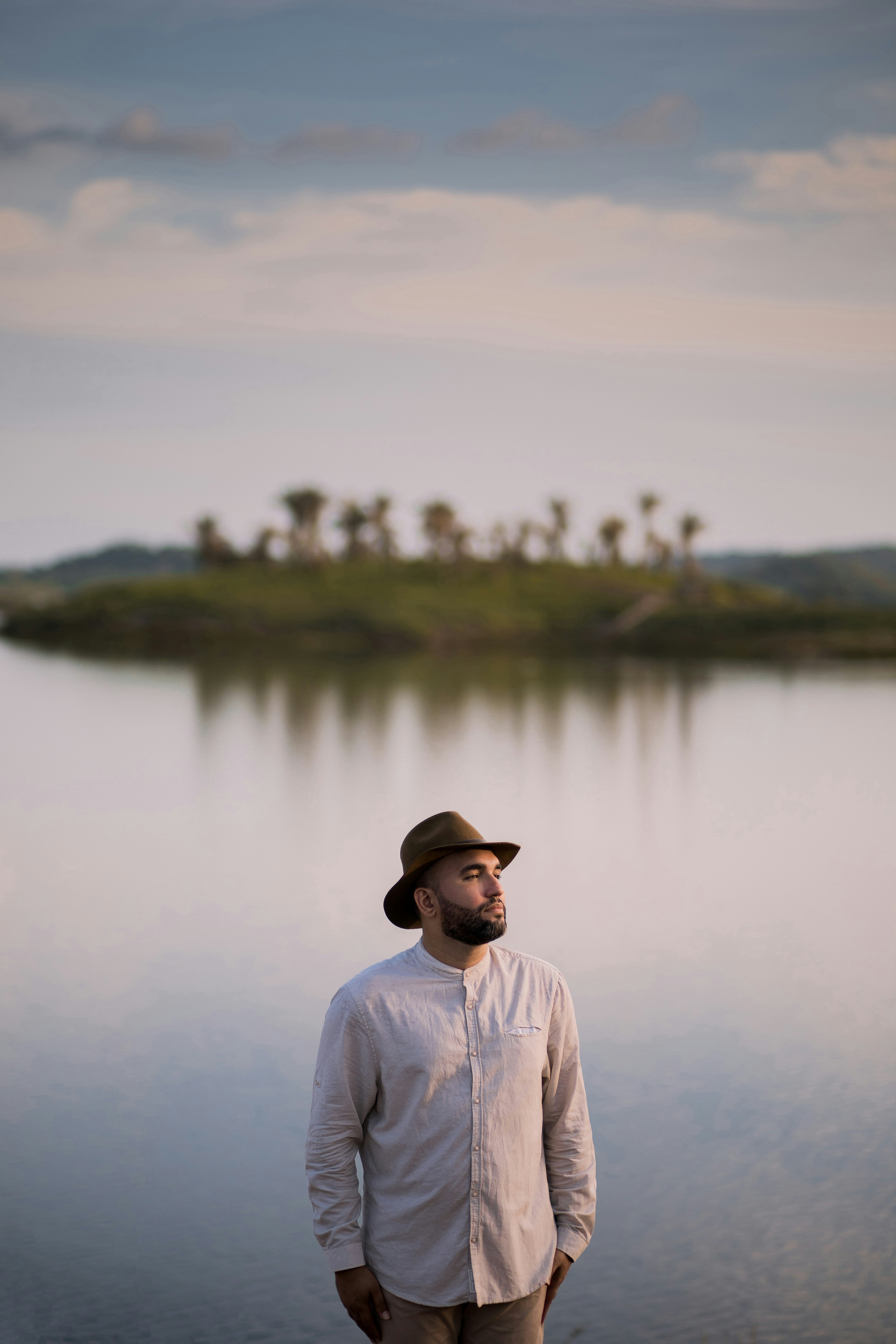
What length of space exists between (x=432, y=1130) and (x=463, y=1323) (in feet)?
2.55

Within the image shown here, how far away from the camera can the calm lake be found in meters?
6.47

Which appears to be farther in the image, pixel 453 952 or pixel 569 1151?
pixel 569 1151

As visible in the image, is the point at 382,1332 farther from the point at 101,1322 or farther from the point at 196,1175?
the point at 196,1175

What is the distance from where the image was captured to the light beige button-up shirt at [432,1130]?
4.16 meters

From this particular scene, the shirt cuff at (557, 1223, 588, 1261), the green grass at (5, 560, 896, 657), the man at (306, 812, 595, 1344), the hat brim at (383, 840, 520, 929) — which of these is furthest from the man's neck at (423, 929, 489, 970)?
the green grass at (5, 560, 896, 657)

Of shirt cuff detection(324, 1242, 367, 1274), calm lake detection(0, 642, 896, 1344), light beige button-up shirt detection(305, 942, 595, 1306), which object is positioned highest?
light beige button-up shirt detection(305, 942, 595, 1306)

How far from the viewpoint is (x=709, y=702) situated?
5016 centimetres

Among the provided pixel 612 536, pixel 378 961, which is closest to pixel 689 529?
pixel 612 536

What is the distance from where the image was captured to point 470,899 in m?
4.20

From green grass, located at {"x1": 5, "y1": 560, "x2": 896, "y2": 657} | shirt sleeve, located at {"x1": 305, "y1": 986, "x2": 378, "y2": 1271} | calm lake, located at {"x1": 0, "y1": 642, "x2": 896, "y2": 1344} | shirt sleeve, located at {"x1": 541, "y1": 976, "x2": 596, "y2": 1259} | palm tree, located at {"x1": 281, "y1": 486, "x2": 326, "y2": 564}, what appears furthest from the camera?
palm tree, located at {"x1": 281, "y1": 486, "x2": 326, "y2": 564}

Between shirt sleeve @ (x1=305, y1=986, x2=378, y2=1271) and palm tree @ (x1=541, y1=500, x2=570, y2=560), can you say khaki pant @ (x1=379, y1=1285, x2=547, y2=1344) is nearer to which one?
shirt sleeve @ (x1=305, y1=986, x2=378, y2=1271)

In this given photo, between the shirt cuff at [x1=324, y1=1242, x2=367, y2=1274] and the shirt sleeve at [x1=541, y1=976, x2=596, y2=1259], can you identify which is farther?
the shirt sleeve at [x1=541, y1=976, x2=596, y2=1259]

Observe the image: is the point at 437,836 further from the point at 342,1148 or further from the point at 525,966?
the point at 342,1148

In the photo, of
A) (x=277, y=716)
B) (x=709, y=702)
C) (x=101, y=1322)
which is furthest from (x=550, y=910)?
(x=709, y=702)
